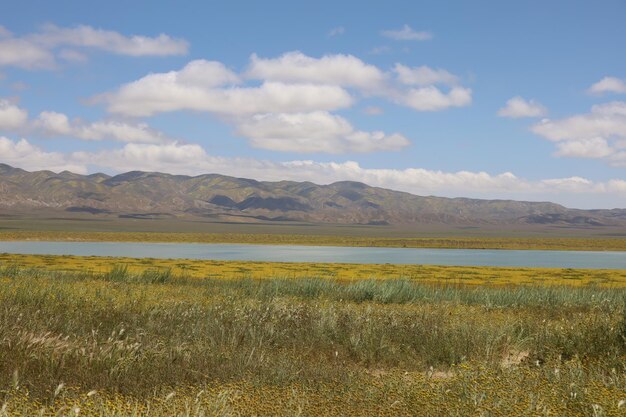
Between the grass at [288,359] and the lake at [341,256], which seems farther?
the lake at [341,256]

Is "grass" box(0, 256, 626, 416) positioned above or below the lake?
above

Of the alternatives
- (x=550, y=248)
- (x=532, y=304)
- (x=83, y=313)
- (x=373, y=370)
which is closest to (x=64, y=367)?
(x=83, y=313)

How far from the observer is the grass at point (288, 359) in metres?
6.57

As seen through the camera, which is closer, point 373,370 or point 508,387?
point 508,387

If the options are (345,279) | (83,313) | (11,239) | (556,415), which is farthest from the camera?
(11,239)

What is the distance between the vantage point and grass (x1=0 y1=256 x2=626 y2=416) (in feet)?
21.6

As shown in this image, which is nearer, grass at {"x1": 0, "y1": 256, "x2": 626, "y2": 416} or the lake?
grass at {"x1": 0, "y1": 256, "x2": 626, "y2": 416}

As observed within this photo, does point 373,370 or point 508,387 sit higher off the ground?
point 508,387

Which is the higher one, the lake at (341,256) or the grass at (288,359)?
the grass at (288,359)

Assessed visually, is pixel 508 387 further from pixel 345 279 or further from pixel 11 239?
pixel 11 239

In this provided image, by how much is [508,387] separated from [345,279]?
26.9 metres

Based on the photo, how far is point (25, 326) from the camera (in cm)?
1030

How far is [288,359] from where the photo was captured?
33.7 feet

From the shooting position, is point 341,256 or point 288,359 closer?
point 288,359
